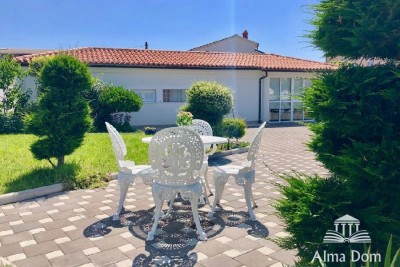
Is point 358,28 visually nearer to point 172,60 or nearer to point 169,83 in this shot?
point 169,83

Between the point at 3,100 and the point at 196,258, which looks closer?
the point at 196,258

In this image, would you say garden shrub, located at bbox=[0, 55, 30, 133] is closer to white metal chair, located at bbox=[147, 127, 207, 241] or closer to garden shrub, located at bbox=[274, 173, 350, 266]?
white metal chair, located at bbox=[147, 127, 207, 241]

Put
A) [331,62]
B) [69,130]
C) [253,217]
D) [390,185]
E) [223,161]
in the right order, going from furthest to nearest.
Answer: [223,161] → [69,130] → [253,217] → [331,62] → [390,185]

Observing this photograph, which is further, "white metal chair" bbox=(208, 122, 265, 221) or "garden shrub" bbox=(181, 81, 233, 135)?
"garden shrub" bbox=(181, 81, 233, 135)

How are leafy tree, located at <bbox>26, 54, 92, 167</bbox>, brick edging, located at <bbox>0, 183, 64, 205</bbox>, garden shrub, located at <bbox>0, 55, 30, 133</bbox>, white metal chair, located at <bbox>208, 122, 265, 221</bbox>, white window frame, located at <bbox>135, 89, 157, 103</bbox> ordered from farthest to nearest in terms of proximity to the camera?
1. white window frame, located at <bbox>135, 89, 157, 103</bbox>
2. garden shrub, located at <bbox>0, 55, 30, 133</bbox>
3. leafy tree, located at <bbox>26, 54, 92, 167</bbox>
4. brick edging, located at <bbox>0, 183, 64, 205</bbox>
5. white metal chair, located at <bbox>208, 122, 265, 221</bbox>

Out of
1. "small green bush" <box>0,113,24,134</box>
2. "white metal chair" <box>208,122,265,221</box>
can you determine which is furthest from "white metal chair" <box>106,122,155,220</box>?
"small green bush" <box>0,113,24,134</box>

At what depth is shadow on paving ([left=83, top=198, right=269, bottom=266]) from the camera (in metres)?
3.54

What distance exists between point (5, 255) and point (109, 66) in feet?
46.9

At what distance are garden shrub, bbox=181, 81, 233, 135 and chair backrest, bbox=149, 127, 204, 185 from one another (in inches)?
260

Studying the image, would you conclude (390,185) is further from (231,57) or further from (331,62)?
(231,57)

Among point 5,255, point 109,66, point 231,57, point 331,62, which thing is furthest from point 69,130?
point 231,57

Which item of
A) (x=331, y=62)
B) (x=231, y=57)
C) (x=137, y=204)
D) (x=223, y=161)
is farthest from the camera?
(x=231, y=57)

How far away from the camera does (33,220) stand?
4.67m

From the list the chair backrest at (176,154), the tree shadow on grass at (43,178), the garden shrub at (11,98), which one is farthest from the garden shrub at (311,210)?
the garden shrub at (11,98)
